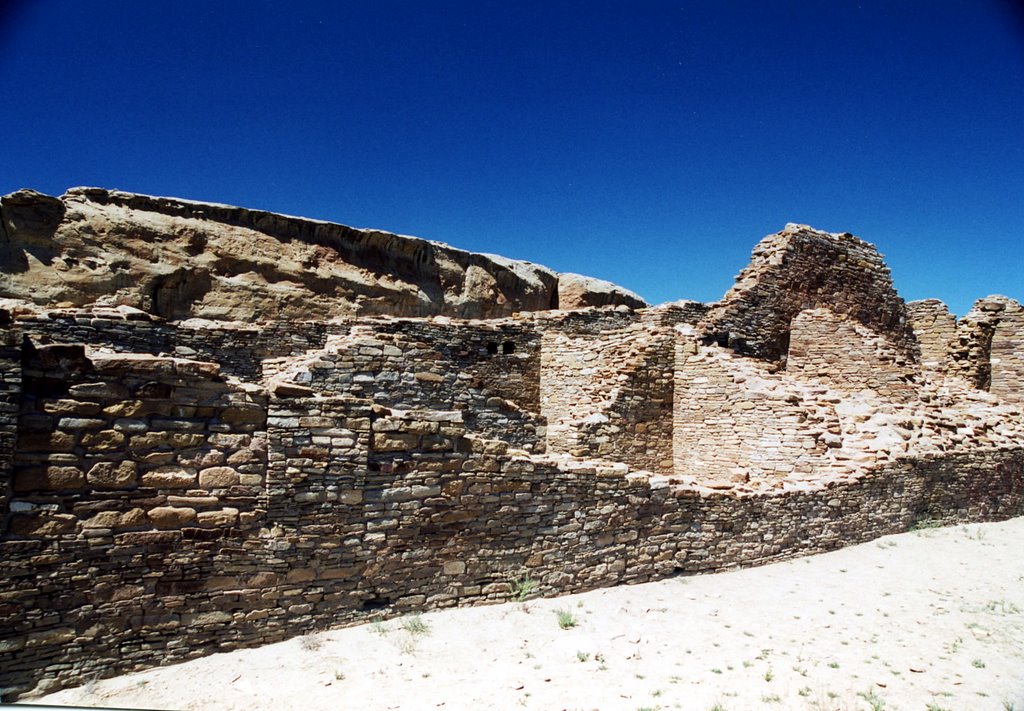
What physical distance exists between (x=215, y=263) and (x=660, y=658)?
1240 cm

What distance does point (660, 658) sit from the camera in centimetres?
560

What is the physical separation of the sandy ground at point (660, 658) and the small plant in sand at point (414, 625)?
0.02 m

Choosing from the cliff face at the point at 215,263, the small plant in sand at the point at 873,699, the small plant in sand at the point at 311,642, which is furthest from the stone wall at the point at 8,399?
the cliff face at the point at 215,263

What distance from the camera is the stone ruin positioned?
4.97 metres

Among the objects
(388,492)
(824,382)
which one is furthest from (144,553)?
(824,382)

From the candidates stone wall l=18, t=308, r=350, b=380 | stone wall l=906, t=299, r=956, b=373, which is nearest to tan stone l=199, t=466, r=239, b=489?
stone wall l=18, t=308, r=350, b=380

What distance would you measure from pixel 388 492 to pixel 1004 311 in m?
22.9

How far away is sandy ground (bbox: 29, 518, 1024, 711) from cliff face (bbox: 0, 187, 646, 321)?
963 centimetres

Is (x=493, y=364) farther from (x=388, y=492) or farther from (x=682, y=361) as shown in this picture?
(x=388, y=492)

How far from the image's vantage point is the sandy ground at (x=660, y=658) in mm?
4836

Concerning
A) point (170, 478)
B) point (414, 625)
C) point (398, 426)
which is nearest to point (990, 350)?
point (398, 426)

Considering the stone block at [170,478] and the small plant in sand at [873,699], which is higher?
the stone block at [170,478]

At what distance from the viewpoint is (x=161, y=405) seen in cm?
527

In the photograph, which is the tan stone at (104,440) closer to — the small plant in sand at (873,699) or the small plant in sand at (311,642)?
the small plant in sand at (311,642)
